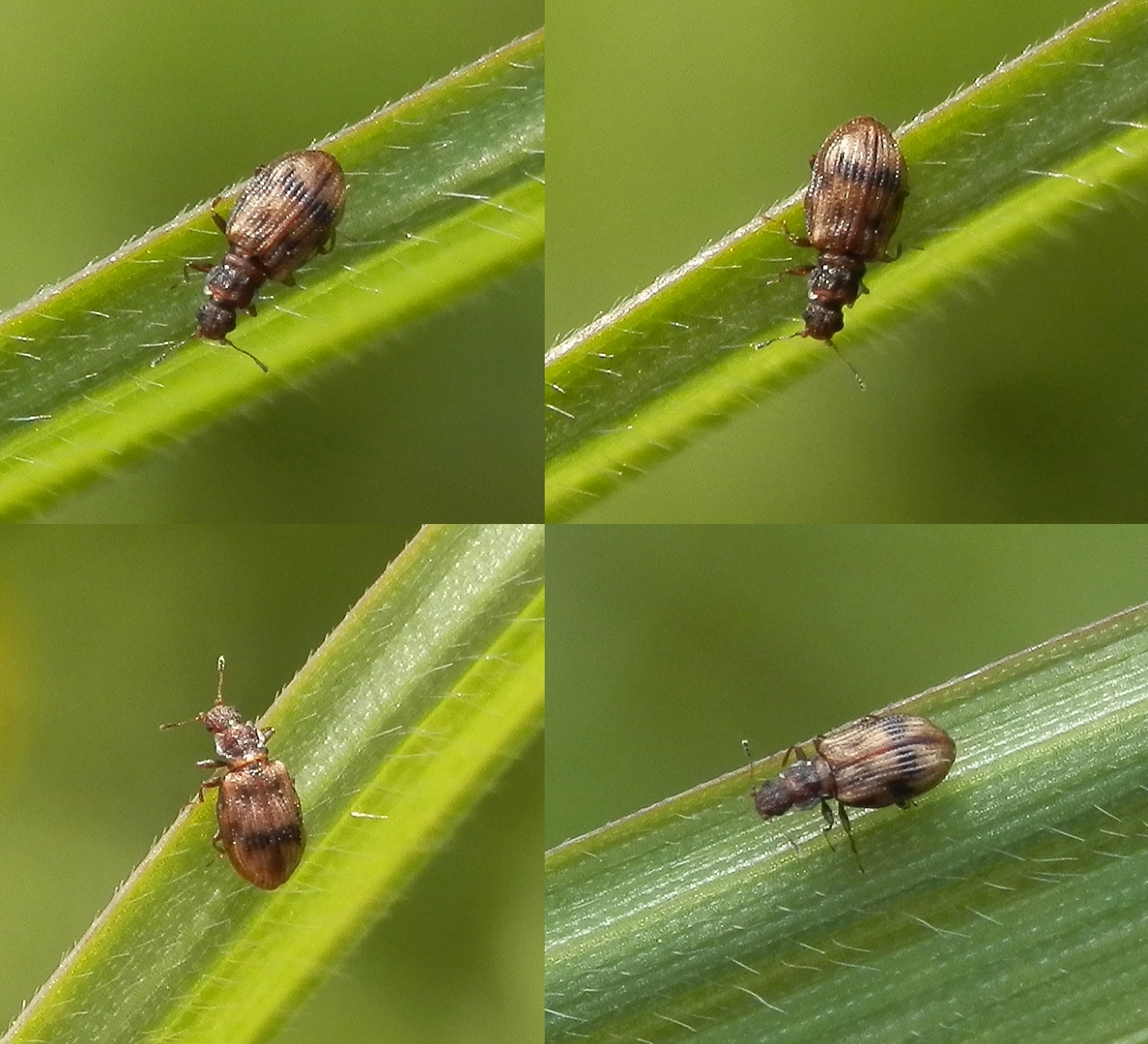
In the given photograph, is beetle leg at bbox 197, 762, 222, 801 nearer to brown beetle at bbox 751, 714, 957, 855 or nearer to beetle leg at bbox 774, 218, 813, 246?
brown beetle at bbox 751, 714, 957, 855

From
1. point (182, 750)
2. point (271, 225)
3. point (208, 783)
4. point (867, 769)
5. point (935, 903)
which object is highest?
point (271, 225)

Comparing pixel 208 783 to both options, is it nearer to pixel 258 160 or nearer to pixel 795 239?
pixel 258 160

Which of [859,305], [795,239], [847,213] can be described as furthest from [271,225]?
[859,305]

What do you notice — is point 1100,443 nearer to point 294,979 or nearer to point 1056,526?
point 1056,526

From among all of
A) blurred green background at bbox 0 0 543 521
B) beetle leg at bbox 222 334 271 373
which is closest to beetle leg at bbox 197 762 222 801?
blurred green background at bbox 0 0 543 521

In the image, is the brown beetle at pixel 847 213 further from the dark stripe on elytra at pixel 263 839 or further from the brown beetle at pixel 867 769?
the dark stripe on elytra at pixel 263 839

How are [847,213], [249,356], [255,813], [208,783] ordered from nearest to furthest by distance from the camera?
[847,213], [255,813], [208,783], [249,356]

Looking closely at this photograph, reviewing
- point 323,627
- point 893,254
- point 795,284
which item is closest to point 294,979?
point 323,627
